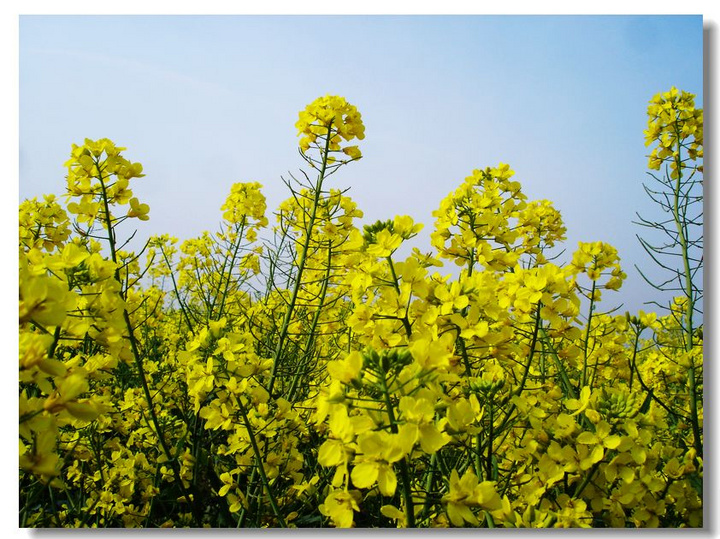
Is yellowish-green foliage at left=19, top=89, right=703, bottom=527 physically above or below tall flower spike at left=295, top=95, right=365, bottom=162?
below

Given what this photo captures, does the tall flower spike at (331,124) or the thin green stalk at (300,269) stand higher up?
the tall flower spike at (331,124)

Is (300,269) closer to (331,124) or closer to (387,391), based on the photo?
(331,124)

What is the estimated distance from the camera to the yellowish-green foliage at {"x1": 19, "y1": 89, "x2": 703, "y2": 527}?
1002 mm

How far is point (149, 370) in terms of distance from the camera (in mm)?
2520

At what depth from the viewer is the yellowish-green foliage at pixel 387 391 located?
3.29 ft

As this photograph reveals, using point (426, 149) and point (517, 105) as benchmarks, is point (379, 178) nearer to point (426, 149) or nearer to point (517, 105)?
point (426, 149)

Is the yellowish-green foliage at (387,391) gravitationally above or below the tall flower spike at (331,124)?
below

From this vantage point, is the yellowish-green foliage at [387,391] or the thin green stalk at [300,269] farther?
the thin green stalk at [300,269]

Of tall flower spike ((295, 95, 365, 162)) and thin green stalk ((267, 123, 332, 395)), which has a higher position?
tall flower spike ((295, 95, 365, 162))

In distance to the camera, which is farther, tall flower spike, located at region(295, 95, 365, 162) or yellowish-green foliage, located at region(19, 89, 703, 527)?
tall flower spike, located at region(295, 95, 365, 162)

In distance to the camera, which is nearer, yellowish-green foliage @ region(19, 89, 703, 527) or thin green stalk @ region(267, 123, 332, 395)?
yellowish-green foliage @ region(19, 89, 703, 527)

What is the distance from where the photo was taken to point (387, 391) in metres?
0.95

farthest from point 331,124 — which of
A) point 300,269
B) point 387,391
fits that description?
point 387,391

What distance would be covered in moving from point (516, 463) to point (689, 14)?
5.74 feet
